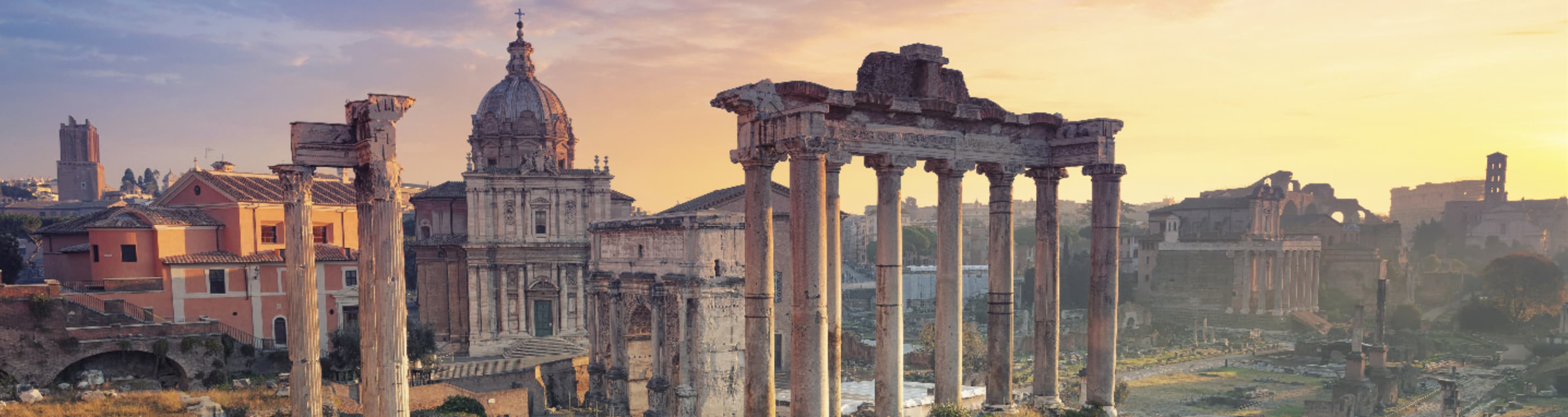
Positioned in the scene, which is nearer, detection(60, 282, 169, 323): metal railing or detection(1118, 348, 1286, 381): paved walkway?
detection(60, 282, 169, 323): metal railing

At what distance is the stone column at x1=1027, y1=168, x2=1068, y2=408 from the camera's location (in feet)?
49.5

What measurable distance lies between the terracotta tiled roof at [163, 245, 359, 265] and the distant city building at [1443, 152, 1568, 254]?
94857 millimetres

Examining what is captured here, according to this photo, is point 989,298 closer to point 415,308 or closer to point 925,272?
point 415,308

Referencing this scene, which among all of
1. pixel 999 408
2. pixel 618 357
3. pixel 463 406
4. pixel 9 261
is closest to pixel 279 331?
pixel 463 406

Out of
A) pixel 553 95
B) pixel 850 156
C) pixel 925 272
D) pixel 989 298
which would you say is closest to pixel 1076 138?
pixel 989 298

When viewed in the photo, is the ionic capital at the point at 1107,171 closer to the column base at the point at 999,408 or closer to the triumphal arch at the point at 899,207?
the triumphal arch at the point at 899,207

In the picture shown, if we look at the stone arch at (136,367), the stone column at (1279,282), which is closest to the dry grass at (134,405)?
the stone arch at (136,367)

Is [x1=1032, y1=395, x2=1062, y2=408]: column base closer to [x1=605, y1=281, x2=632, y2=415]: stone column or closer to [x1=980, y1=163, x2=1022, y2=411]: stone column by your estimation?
[x1=980, y1=163, x2=1022, y2=411]: stone column

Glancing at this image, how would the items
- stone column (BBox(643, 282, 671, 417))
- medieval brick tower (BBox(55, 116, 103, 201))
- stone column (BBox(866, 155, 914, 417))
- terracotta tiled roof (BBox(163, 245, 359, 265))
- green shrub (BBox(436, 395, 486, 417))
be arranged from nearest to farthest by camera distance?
stone column (BBox(866, 155, 914, 417)) → green shrub (BBox(436, 395, 486, 417)) → stone column (BBox(643, 282, 671, 417)) → terracotta tiled roof (BBox(163, 245, 359, 265)) → medieval brick tower (BBox(55, 116, 103, 201))

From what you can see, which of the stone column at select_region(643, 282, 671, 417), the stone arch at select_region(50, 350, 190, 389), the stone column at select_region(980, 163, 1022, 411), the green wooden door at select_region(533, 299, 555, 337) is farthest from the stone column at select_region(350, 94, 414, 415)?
the green wooden door at select_region(533, 299, 555, 337)

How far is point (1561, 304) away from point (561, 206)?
64.1 meters

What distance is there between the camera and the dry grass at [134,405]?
18.4m

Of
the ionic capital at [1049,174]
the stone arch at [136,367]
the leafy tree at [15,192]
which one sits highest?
the ionic capital at [1049,174]

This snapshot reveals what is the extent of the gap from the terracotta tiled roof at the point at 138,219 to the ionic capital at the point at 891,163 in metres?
26.1
